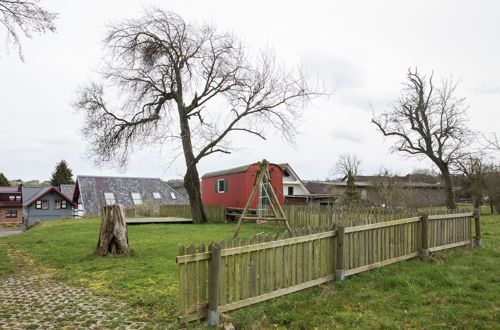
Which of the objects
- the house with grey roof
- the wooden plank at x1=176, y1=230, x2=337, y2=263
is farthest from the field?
the house with grey roof

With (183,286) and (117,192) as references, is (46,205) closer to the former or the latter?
(117,192)

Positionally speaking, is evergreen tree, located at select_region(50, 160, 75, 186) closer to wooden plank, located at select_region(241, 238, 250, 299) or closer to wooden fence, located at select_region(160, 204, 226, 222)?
wooden fence, located at select_region(160, 204, 226, 222)

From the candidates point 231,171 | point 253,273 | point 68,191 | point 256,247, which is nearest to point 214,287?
point 253,273

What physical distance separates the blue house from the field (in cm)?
4286

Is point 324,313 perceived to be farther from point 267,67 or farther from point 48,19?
point 267,67

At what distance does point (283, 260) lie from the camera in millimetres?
5480

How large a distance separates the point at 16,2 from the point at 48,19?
0.61m

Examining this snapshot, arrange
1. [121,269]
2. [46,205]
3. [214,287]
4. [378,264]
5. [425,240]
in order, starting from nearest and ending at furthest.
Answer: [214,287], [378,264], [121,269], [425,240], [46,205]

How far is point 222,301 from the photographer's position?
4.68 metres

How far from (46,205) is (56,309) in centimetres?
4882

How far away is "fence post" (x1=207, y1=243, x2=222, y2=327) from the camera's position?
14.9 feet

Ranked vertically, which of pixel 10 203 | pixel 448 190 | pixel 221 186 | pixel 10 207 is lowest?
pixel 10 207

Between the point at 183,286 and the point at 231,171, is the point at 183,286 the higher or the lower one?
the lower one

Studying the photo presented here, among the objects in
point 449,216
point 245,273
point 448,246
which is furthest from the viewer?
point 449,216
